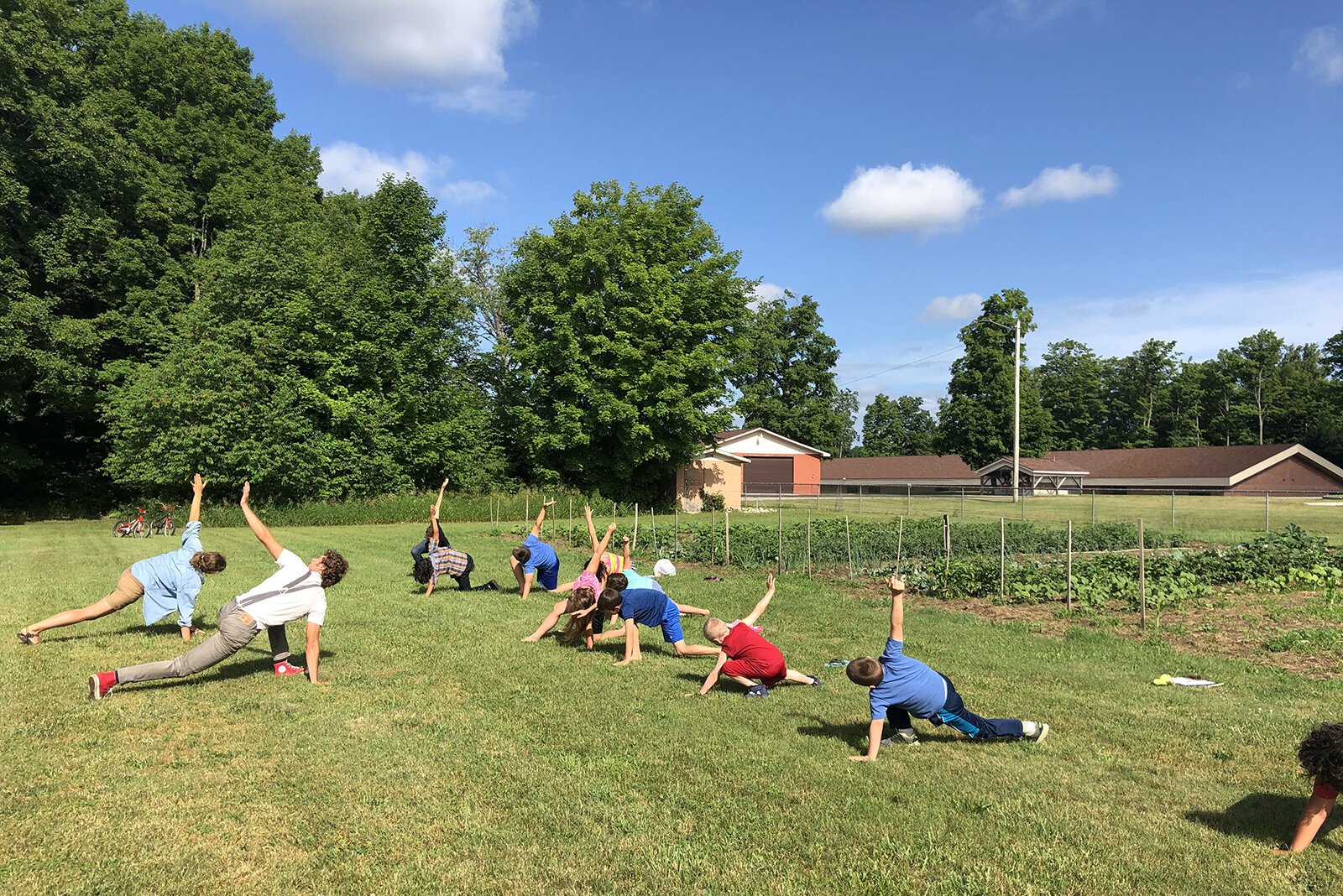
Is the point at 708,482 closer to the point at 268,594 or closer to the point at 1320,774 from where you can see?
the point at 268,594

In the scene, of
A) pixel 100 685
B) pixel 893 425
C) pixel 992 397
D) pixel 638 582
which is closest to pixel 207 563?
pixel 100 685

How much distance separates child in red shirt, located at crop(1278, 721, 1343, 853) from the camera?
446 centimetres

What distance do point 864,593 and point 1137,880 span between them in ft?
34.3

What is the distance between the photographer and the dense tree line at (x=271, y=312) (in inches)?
1280

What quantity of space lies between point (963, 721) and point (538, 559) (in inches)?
334

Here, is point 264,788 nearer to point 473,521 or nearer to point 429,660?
point 429,660

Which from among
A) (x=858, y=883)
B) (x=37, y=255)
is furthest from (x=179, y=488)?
(x=858, y=883)

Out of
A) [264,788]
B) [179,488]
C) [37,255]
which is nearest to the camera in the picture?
[264,788]

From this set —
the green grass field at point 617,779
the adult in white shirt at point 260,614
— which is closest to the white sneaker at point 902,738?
the green grass field at point 617,779

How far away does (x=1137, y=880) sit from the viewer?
4355mm

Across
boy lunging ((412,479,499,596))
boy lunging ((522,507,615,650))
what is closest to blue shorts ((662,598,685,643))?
boy lunging ((522,507,615,650))

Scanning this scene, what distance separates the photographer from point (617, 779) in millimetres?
5746

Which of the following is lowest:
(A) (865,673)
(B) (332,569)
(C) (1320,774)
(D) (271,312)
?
(C) (1320,774)

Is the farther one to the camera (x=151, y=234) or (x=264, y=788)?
(x=151, y=234)
